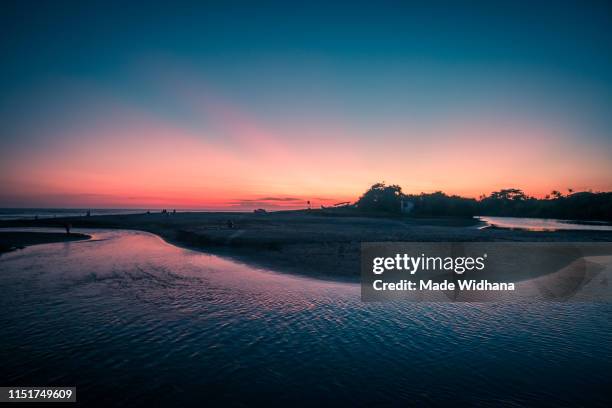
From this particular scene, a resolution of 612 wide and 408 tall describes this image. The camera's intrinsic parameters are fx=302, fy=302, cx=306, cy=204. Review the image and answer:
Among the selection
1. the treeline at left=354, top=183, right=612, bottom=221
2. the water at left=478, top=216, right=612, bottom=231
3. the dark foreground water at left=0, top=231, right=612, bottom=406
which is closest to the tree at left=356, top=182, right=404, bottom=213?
the treeline at left=354, top=183, right=612, bottom=221

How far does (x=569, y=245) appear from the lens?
28.5 meters

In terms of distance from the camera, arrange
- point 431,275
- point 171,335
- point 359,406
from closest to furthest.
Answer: point 359,406 < point 171,335 < point 431,275

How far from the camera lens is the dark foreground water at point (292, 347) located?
22.3 ft

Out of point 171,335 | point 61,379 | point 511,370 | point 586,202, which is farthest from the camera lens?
point 586,202

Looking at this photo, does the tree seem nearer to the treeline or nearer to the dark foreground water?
the treeline

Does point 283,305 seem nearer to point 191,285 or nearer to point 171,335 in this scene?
point 171,335

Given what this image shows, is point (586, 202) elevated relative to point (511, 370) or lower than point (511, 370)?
elevated

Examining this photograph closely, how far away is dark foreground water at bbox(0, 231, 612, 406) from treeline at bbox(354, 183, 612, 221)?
9553cm

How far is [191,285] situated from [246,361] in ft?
29.5

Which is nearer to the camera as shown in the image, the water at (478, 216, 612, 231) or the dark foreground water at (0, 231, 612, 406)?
the dark foreground water at (0, 231, 612, 406)

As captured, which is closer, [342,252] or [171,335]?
[171,335]

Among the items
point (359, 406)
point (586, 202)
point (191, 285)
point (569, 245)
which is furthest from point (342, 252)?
point (586, 202)

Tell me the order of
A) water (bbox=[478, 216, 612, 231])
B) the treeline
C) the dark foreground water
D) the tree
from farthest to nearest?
the tree, the treeline, water (bbox=[478, 216, 612, 231]), the dark foreground water

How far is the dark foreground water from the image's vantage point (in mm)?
6801
